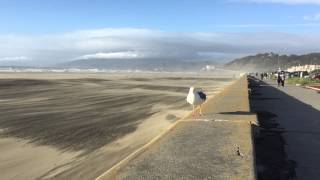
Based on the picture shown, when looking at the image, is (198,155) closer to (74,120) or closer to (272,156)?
(272,156)

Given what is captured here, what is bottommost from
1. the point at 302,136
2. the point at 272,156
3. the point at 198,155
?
the point at 302,136

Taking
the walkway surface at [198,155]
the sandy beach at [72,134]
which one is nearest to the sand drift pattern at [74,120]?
the sandy beach at [72,134]

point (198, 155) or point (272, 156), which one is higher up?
point (198, 155)

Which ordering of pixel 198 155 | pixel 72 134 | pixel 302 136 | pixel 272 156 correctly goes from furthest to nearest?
pixel 72 134 < pixel 302 136 < pixel 272 156 < pixel 198 155

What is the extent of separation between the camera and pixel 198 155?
790 cm

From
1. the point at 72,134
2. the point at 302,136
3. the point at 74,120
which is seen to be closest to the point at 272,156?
the point at 302,136

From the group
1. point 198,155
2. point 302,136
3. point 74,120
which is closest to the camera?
point 198,155

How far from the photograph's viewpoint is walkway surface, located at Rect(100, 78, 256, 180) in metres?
6.69

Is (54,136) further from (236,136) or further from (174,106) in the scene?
(174,106)

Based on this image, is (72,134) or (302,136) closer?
(302,136)

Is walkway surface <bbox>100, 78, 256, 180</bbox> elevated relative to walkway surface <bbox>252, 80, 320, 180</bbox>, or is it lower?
elevated

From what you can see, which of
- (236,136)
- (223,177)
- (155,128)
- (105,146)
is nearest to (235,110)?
(155,128)

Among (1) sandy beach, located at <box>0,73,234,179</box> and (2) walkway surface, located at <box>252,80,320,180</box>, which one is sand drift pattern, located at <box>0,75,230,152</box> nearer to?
(1) sandy beach, located at <box>0,73,234,179</box>

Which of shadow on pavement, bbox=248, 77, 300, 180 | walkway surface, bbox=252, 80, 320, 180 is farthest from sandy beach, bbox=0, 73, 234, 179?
walkway surface, bbox=252, 80, 320, 180
